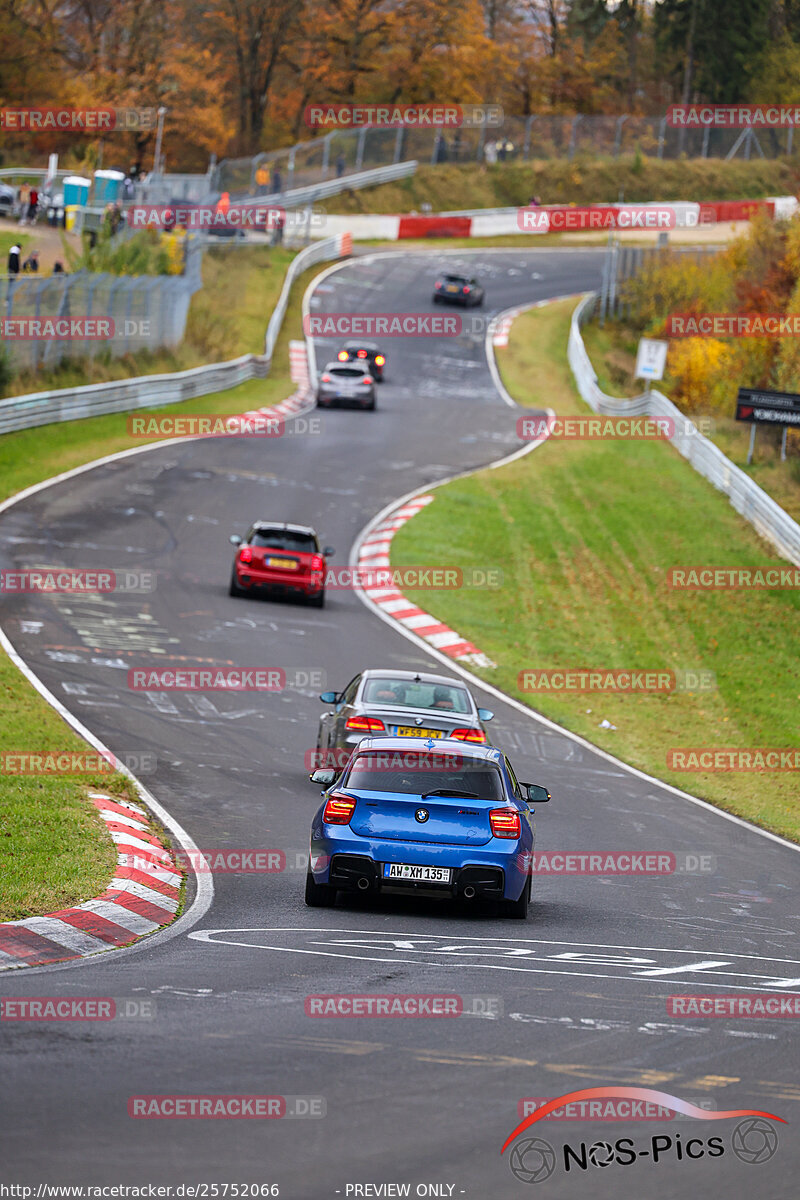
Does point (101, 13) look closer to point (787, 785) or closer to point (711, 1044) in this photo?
point (787, 785)

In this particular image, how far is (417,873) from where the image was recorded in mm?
10836

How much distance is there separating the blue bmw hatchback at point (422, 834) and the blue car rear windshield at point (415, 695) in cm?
414

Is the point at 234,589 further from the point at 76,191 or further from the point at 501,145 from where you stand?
the point at 501,145

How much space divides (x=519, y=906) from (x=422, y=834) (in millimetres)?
1004

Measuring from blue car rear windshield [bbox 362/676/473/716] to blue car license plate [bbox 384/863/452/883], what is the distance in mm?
4703

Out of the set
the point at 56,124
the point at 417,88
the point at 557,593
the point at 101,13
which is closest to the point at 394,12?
the point at 417,88

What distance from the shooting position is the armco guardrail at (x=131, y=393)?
119 ft

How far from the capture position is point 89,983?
8273 millimetres

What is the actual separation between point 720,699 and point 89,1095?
61.6 ft
